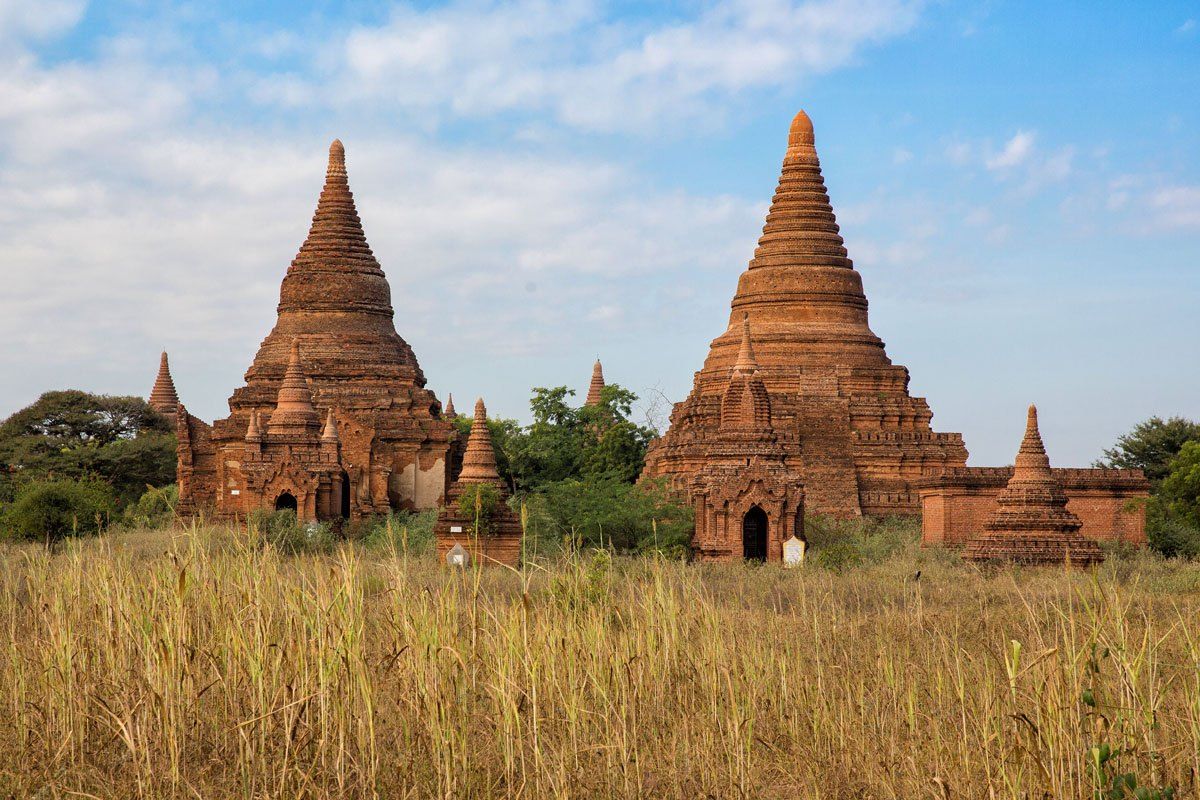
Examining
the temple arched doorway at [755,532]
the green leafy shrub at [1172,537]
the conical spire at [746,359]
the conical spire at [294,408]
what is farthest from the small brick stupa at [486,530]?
the green leafy shrub at [1172,537]

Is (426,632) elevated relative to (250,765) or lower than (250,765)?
elevated

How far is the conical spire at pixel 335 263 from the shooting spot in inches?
1332

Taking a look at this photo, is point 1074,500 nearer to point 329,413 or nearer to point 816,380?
point 816,380

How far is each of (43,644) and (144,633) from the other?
1.27 metres

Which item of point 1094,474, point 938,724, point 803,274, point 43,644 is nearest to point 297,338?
point 803,274

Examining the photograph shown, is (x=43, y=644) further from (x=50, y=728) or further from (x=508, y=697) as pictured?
(x=508, y=697)

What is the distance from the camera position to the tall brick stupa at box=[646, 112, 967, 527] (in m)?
30.4

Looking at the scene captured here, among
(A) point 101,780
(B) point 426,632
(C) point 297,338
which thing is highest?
(C) point 297,338

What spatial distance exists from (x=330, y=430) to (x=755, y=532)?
9440 mm

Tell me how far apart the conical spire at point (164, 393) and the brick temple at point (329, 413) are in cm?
1351

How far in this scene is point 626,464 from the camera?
35094 millimetres

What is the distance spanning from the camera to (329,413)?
101 ft

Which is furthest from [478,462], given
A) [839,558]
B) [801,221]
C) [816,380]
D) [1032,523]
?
[801,221]

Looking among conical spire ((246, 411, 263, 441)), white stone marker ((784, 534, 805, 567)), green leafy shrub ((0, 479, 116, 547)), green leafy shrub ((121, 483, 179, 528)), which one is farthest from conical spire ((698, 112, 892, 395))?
green leafy shrub ((0, 479, 116, 547))
